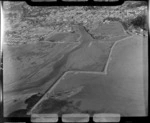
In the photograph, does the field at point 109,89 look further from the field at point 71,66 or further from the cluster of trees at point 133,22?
the cluster of trees at point 133,22

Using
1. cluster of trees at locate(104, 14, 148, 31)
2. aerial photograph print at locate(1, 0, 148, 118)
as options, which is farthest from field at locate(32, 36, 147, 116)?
cluster of trees at locate(104, 14, 148, 31)

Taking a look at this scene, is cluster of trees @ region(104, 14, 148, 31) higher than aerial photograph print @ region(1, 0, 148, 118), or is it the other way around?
cluster of trees @ region(104, 14, 148, 31)

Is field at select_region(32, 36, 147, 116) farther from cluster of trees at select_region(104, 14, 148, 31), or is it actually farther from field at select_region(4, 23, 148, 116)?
cluster of trees at select_region(104, 14, 148, 31)

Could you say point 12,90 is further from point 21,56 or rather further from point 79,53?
point 79,53

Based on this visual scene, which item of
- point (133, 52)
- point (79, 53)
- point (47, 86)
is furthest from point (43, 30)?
point (133, 52)

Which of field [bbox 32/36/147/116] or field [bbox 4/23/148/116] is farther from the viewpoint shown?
field [bbox 4/23/148/116]

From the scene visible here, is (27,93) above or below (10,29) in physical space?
below

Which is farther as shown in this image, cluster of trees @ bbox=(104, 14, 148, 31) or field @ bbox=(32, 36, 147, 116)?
cluster of trees @ bbox=(104, 14, 148, 31)

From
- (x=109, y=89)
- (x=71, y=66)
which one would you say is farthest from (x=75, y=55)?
(x=109, y=89)

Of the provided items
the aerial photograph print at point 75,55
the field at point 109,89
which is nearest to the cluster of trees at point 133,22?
the aerial photograph print at point 75,55

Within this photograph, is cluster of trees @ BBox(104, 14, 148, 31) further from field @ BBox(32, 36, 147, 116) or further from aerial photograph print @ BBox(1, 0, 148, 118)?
field @ BBox(32, 36, 147, 116)
